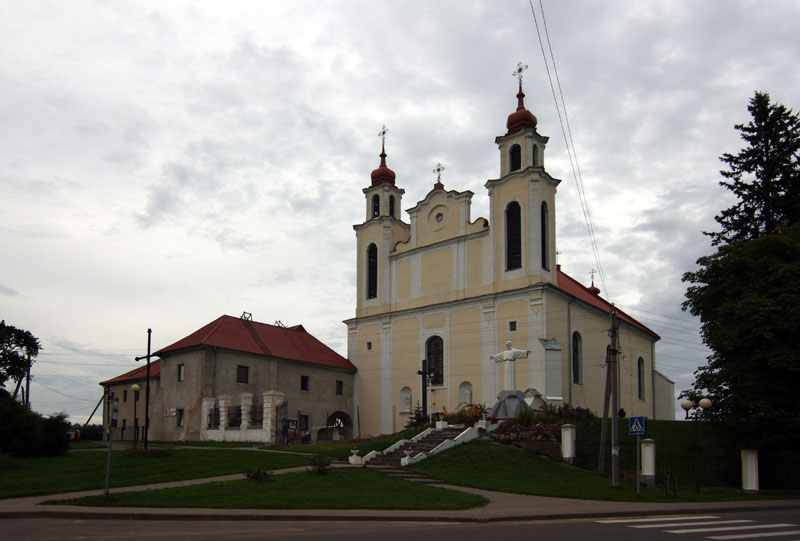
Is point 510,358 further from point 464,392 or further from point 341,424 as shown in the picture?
point 341,424

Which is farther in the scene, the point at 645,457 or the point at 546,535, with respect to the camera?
the point at 645,457

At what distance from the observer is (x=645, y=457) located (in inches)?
912

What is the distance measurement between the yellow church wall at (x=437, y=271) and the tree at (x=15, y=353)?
30.4 meters

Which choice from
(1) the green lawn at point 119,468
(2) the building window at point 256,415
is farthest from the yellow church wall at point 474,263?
(1) the green lawn at point 119,468

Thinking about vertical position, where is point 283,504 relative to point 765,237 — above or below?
below

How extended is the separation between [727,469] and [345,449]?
14.3 m

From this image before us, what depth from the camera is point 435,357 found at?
44344 mm

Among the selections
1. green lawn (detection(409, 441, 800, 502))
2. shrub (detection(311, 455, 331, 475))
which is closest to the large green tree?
green lawn (detection(409, 441, 800, 502))

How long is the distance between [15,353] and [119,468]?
36.2 meters

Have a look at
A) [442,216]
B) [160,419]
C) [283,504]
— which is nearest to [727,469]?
[283,504]

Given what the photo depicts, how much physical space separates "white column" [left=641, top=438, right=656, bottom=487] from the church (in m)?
14.1

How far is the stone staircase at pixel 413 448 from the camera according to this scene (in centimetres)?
2570

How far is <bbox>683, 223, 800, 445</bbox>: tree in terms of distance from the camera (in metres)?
22.9

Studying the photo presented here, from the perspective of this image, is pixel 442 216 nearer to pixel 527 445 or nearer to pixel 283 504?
pixel 527 445
